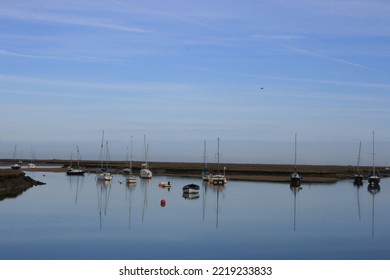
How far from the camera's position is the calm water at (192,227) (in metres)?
36.5

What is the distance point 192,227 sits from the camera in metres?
47.9

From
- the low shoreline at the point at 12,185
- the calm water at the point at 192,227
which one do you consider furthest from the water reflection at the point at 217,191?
the low shoreline at the point at 12,185

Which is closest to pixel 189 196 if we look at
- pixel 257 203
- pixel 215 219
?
pixel 257 203

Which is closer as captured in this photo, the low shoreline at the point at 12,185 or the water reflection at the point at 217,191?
the water reflection at the point at 217,191

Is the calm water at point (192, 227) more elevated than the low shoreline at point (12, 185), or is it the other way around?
the low shoreline at point (12, 185)

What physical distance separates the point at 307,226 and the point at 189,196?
30.4m

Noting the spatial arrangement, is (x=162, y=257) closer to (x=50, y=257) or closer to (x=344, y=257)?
(x=50, y=257)

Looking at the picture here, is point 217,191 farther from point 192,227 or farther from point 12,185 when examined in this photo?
point 192,227

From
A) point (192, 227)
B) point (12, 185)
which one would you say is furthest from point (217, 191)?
point (192, 227)

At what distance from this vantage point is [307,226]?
49.5m

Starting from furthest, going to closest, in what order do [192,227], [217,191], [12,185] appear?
[217,191] → [12,185] → [192,227]

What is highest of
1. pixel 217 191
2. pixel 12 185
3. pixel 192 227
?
pixel 12 185

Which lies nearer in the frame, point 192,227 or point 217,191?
point 192,227

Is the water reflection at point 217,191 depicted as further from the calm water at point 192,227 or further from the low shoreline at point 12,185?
the low shoreline at point 12,185
